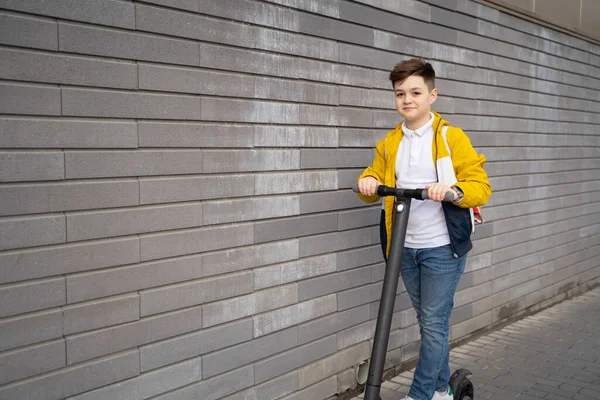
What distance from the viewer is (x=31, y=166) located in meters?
2.99

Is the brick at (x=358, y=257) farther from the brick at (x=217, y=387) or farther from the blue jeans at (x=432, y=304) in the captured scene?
the brick at (x=217, y=387)

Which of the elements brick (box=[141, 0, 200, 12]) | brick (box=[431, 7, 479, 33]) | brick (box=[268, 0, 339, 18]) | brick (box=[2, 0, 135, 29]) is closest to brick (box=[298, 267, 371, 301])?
brick (box=[268, 0, 339, 18])

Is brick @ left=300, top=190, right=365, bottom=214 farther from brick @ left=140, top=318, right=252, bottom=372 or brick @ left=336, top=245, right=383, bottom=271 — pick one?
brick @ left=140, top=318, right=252, bottom=372

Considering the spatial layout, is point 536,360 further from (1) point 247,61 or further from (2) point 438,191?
(1) point 247,61

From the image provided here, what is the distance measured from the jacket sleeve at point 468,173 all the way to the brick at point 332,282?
46.9 inches

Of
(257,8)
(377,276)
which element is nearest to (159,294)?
(257,8)

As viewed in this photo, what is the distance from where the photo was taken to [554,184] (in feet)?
25.8

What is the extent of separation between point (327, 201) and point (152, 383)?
5.60 feet

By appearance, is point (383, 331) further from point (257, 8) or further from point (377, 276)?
point (257, 8)

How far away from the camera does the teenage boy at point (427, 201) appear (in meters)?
4.02

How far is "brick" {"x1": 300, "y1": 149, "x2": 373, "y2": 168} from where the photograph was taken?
4.50 meters

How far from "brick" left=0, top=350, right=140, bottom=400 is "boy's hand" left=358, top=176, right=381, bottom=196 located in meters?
1.50

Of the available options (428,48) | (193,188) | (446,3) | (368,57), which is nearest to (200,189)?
(193,188)

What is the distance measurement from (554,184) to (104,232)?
591cm
